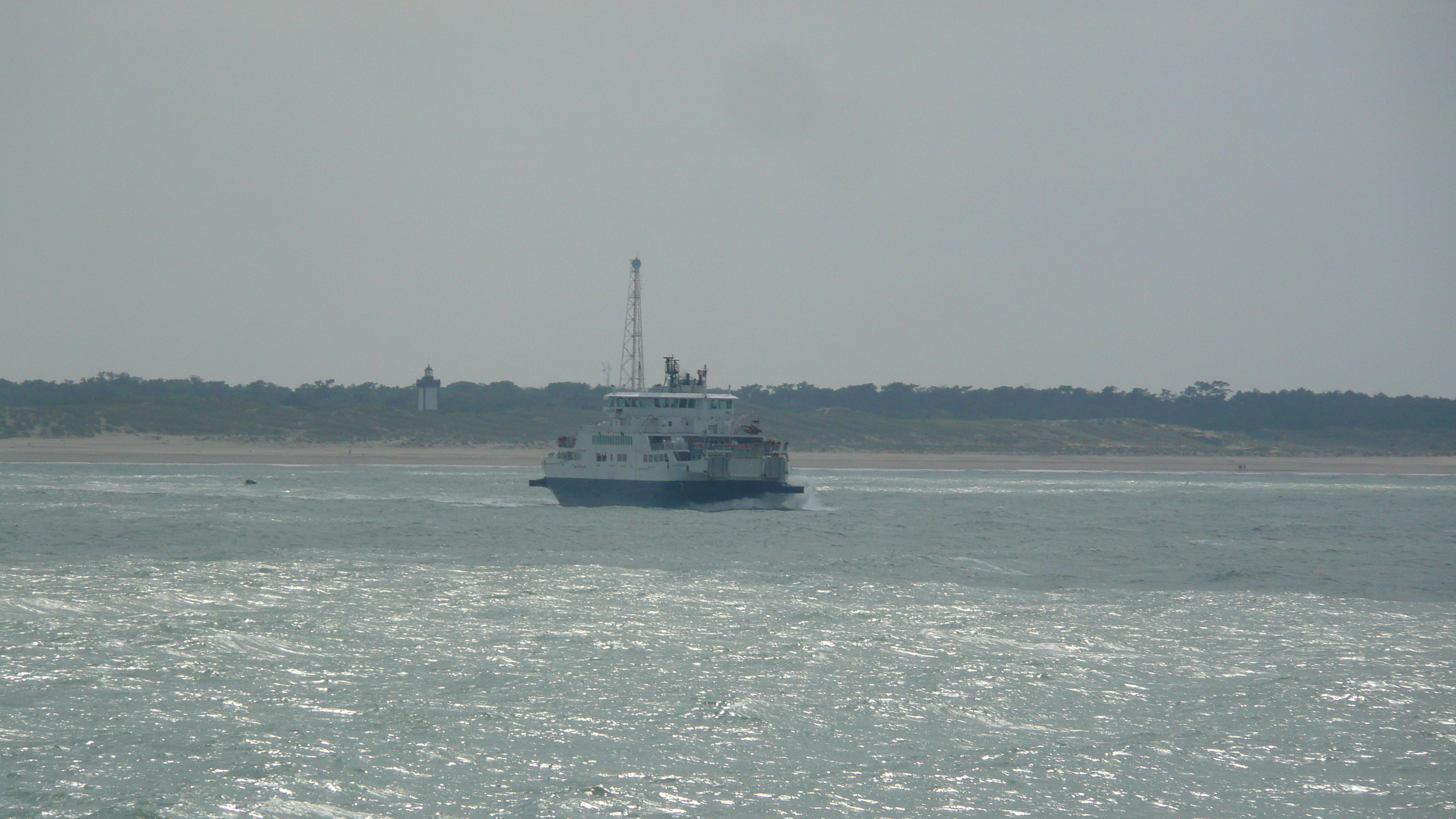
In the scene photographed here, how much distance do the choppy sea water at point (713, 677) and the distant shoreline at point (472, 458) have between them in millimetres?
76695

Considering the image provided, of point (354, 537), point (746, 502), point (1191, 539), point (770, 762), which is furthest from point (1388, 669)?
point (746, 502)

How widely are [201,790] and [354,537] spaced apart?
105 ft

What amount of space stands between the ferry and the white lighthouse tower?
124 m

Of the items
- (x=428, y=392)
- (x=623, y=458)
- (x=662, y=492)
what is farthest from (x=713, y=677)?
(x=428, y=392)

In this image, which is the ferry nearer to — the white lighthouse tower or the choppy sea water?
the choppy sea water

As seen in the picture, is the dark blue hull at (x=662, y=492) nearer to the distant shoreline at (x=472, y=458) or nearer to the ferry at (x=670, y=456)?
the ferry at (x=670, y=456)

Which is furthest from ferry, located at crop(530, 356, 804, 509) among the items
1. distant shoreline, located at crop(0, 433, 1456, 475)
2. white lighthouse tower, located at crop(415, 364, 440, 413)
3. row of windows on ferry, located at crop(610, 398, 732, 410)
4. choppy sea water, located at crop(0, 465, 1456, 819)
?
white lighthouse tower, located at crop(415, 364, 440, 413)

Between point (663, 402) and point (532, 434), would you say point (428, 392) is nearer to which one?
point (532, 434)

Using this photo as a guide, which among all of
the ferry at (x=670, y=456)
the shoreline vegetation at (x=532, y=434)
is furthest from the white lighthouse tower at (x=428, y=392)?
the ferry at (x=670, y=456)

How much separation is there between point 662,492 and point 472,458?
71.5 meters

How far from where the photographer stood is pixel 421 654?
2245cm

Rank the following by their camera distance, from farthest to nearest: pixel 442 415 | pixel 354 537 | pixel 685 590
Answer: pixel 442 415 → pixel 354 537 → pixel 685 590

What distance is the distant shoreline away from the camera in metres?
119

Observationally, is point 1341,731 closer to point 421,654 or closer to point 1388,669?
point 1388,669
